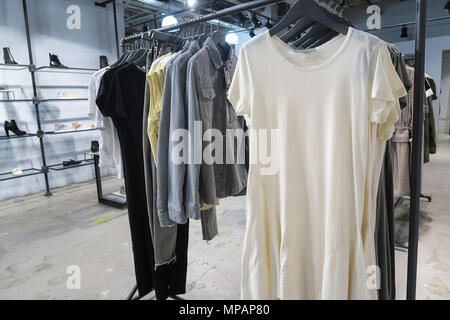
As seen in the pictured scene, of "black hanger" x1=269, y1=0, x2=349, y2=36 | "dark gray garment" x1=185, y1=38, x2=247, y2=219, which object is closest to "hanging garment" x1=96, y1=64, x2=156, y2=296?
"dark gray garment" x1=185, y1=38, x2=247, y2=219

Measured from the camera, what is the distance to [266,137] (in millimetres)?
978

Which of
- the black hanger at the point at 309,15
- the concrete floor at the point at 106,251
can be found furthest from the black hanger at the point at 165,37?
the concrete floor at the point at 106,251

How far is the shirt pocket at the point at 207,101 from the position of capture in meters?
1.22

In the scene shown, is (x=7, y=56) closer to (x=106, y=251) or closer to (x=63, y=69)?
(x=63, y=69)

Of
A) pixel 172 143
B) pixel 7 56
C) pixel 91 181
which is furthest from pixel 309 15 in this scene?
pixel 91 181

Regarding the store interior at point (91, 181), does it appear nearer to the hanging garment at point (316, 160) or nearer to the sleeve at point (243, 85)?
the hanging garment at point (316, 160)

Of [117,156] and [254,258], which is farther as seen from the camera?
[117,156]

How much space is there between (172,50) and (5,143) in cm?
412

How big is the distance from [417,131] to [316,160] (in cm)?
42

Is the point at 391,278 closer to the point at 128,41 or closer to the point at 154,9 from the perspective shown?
the point at 128,41

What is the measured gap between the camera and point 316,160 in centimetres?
91

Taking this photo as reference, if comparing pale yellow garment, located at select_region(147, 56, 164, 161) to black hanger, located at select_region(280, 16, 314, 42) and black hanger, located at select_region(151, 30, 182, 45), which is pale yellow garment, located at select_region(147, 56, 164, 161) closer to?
black hanger, located at select_region(151, 30, 182, 45)

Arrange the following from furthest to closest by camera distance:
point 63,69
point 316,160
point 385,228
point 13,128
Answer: point 63,69 → point 13,128 → point 385,228 → point 316,160
